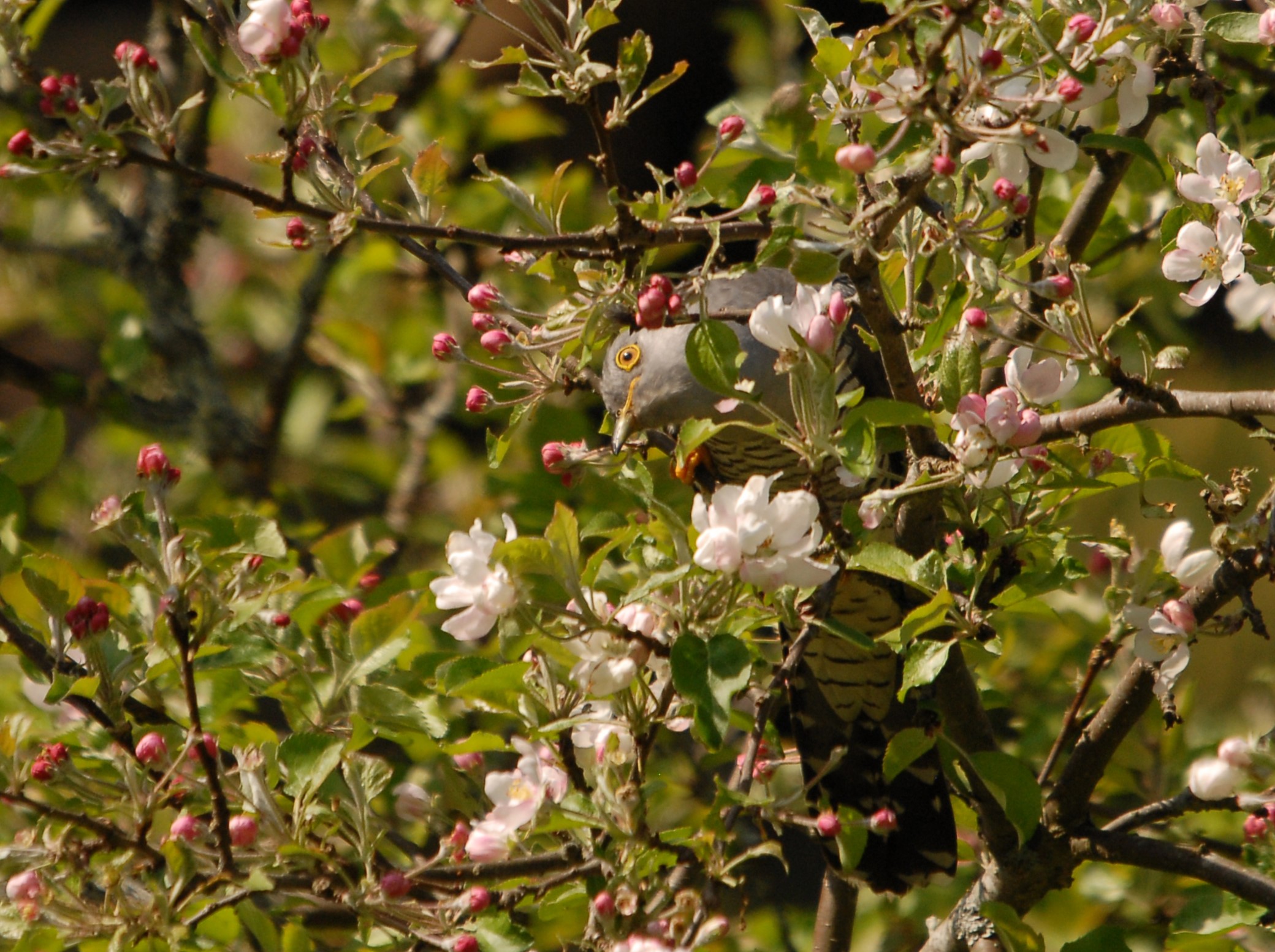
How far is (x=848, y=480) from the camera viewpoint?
5.17ft

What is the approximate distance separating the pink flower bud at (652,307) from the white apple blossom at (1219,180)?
27.9 inches

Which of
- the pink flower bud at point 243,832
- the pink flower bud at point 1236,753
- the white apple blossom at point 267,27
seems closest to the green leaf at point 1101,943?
the pink flower bud at point 1236,753

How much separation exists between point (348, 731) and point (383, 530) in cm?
117

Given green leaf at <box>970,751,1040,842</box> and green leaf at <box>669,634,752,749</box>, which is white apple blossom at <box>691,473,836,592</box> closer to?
green leaf at <box>669,634,752,749</box>

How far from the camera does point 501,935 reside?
165cm

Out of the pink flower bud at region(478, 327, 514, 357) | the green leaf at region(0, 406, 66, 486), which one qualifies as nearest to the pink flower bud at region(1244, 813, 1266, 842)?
the pink flower bud at region(478, 327, 514, 357)

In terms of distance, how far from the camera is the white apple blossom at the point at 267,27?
140 centimetres

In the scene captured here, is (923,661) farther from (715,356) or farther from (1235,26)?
(1235,26)

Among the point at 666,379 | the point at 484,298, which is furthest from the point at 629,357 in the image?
the point at 484,298

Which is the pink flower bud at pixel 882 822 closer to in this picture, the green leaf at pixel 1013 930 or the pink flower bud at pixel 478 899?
the green leaf at pixel 1013 930

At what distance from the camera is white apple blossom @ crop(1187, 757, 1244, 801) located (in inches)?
67.1

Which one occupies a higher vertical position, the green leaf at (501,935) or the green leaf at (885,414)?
the green leaf at (885,414)

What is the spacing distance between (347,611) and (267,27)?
1083 mm

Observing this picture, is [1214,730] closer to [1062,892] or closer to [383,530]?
[1062,892]
